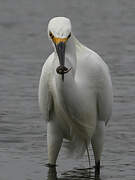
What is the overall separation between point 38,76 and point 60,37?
651 cm

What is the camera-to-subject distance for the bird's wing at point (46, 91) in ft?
28.2

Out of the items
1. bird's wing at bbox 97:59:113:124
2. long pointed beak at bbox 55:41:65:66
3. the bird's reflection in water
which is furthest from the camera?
the bird's reflection in water

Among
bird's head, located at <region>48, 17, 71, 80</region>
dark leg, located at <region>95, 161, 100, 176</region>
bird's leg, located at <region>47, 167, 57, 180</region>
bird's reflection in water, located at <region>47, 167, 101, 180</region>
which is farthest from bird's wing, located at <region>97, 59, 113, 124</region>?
bird's head, located at <region>48, 17, 71, 80</region>

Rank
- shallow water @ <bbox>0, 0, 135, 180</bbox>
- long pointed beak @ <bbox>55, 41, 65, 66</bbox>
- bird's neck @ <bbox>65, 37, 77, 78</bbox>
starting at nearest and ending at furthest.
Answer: long pointed beak @ <bbox>55, 41, 65, 66</bbox>
bird's neck @ <bbox>65, 37, 77, 78</bbox>
shallow water @ <bbox>0, 0, 135, 180</bbox>

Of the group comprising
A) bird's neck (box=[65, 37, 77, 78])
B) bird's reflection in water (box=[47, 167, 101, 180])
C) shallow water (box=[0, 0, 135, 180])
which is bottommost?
bird's reflection in water (box=[47, 167, 101, 180])

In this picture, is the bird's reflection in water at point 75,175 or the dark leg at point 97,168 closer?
the bird's reflection in water at point 75,175

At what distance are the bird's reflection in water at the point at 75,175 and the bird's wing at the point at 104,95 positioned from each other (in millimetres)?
767

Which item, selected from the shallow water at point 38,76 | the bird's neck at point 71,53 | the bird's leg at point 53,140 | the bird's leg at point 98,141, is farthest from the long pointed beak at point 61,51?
the shallow water at point 38,76

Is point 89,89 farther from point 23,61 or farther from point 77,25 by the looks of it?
point 77,25

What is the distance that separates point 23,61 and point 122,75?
7.21 feet

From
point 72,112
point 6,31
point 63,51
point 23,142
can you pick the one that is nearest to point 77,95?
point 72,112

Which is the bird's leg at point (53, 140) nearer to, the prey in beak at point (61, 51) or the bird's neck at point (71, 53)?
the bird's neck at point (71, 53)

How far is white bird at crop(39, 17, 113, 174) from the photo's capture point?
7.66 metres

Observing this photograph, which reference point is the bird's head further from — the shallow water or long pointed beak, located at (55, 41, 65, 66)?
the shallow water
